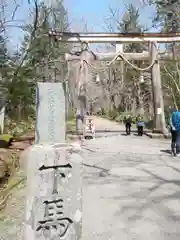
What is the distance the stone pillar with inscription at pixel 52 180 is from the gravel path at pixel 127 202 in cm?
128

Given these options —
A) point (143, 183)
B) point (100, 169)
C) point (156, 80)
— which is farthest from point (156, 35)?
point (143, 183)

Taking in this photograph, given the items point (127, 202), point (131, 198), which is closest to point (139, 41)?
point (131, 198)

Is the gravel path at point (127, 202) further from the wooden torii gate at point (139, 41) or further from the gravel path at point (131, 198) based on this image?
the wooden torii gate at point (139, 41)

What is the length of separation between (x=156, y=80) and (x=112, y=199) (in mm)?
11806

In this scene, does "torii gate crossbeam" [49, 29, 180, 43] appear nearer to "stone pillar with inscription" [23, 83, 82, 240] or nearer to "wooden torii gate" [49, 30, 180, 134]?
"wooden torii gate" [49, 30, 180, 134]

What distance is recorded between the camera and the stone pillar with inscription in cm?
330

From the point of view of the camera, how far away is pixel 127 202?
19.7ft

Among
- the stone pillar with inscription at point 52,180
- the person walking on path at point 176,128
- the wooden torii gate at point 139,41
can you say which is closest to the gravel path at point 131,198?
the person walking on path at point 176,128

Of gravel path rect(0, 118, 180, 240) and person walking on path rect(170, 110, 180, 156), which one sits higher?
person walking on path rect(170, 110, 180, 156)

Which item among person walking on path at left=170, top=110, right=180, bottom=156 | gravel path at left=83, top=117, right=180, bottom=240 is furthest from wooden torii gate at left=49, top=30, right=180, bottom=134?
gravel path at left=83, top=117, right=180, bottom=240

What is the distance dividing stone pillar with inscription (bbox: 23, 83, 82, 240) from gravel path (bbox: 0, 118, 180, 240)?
1.28 meters

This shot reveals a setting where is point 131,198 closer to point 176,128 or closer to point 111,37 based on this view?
point 176,128

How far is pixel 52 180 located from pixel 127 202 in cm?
298

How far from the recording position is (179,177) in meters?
7.83
